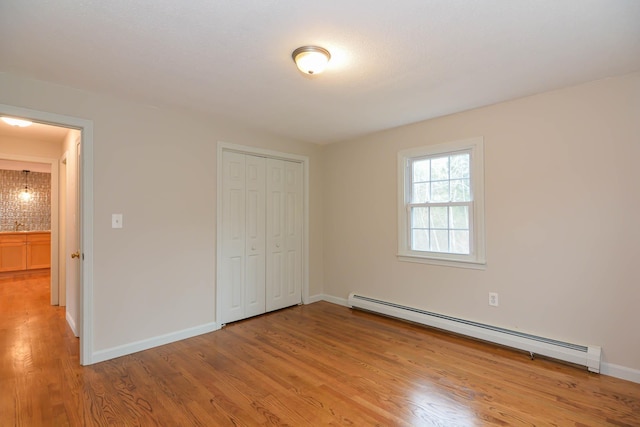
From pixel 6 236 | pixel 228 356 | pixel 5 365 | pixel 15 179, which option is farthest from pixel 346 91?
pixel 15 179

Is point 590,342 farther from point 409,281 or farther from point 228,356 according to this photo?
point 228,356

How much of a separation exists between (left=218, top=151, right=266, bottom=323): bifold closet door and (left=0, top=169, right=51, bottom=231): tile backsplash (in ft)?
21.3

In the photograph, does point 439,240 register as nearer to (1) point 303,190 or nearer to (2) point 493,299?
(2) point 493,299

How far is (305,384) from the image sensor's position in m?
2.44

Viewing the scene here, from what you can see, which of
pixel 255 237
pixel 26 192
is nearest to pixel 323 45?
pixel 255 237

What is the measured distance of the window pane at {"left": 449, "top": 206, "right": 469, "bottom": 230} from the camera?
3418mm

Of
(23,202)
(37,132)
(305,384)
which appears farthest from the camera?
(23,202)

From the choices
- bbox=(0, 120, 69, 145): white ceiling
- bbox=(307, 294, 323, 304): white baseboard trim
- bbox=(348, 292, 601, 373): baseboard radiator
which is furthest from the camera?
bbox=(307, 294, 323, 304): white baseboard trim

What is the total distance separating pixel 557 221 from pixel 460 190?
926 millimetres

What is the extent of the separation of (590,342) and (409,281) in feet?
5.59

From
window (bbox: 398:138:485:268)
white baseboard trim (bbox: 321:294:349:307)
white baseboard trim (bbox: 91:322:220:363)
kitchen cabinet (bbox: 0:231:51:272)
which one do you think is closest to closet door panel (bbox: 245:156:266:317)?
white baseboard trim (bbox: 91:322:220:363)

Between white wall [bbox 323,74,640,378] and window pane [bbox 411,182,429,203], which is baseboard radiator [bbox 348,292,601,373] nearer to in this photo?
white wall [bbox 323,74,640,378]

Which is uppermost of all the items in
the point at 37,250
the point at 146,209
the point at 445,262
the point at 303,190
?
the point at 303,190

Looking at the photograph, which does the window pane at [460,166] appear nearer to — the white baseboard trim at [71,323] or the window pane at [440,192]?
the window pane at [440,192]
